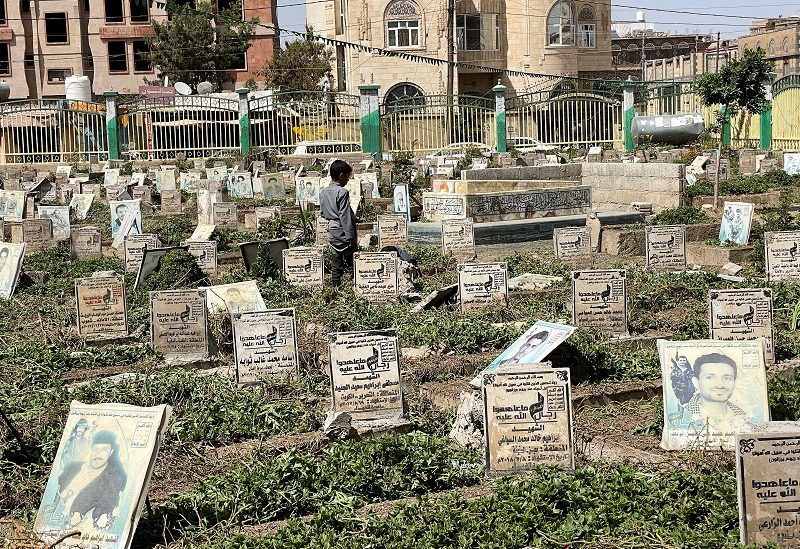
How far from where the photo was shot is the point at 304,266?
12.3 metres

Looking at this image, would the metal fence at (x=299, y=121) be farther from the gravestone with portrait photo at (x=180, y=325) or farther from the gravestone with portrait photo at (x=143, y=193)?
the gravestone with portrait photo at (x=180, y=325)

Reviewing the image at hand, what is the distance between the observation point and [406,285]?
12023 mm

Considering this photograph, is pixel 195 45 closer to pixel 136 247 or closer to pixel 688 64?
pixel 688 64

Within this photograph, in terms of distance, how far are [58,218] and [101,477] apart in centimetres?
1201

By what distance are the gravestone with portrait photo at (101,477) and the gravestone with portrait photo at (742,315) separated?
433cm

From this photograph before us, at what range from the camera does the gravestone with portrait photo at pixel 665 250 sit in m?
12.5

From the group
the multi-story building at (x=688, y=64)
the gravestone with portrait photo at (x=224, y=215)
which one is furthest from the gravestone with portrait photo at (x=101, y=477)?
the multi-story building at (x=688, y=64)

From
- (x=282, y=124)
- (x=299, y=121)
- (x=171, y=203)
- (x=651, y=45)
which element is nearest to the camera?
(x=171, y=203)

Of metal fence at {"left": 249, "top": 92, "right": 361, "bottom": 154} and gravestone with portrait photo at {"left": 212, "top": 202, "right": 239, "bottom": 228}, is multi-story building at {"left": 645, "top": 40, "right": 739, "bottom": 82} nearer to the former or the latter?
metal fence at {"left": 249, "top": 92, "right": 361, "bottom": 154}

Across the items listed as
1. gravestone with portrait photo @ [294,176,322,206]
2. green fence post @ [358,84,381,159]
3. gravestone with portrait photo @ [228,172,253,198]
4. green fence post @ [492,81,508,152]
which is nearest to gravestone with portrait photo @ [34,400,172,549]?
gravestone with portrait photo @ [294,176,322,206]

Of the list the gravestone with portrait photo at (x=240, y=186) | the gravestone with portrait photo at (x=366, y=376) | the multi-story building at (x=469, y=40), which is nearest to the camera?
the gravestone with portrait photo at (x=366, y=376)

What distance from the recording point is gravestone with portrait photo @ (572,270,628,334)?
31.3ft

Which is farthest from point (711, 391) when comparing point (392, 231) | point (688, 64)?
point (688, 64)

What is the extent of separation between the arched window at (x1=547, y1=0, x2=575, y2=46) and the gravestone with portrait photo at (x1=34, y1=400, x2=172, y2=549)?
152 feet
